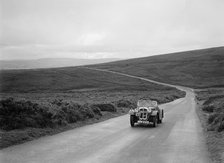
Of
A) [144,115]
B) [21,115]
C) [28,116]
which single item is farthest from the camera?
[144,115]

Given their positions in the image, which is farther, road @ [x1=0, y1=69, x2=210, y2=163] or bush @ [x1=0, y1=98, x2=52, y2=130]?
bush @ [x1=0, y1=98, x2=52, y2=130]

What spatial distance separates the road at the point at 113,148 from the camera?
1202 cm

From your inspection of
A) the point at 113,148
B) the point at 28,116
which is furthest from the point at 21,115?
the point at 113,148

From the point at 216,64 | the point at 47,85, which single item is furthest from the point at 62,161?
the point at 216,64

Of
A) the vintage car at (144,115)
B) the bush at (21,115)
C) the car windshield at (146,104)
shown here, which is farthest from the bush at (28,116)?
the car windshield at (146,104)

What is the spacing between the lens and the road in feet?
39.4

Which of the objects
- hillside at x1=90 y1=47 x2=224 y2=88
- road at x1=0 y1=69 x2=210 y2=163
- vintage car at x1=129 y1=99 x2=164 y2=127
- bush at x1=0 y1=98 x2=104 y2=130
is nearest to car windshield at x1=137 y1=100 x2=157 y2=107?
Result: vintage car at x1=129 y1=99 x2=164 y2=127

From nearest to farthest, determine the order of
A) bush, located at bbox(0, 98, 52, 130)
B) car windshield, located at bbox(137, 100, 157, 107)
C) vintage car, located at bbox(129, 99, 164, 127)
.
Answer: bush, located at bbox(0, 98, 52, 130) < vintage car, located at bbox(129, 99, 164, 127) < car windshield, located at bbox(137, 100, 157, 107)

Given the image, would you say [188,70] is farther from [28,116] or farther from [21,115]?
[21,115]

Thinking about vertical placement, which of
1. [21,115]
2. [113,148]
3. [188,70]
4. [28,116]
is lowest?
[113,148]

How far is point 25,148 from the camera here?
540 inches

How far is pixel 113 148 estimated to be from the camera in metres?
14.2

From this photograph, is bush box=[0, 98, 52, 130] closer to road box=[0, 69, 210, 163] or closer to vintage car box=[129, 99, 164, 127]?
road box=[0, 69, 210, 163]

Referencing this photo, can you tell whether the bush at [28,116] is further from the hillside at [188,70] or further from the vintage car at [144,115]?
the hillside at [188,70]
